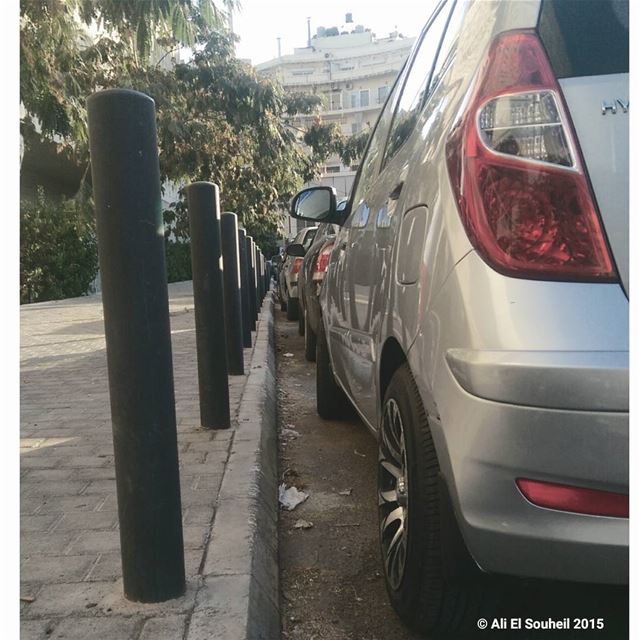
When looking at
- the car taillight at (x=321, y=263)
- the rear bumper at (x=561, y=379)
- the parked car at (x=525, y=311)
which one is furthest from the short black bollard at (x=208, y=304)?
the rear bumper at (x=561, y=379)

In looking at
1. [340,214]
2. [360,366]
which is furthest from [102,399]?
[360,366]

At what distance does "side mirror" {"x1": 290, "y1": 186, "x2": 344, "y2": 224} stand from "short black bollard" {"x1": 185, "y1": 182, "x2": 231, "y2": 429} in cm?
49

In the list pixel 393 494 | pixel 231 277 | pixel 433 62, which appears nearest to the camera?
pixel 393 494

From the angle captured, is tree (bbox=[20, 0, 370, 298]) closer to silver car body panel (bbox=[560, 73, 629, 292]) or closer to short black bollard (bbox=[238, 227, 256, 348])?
short black bollard (bbox=[238, 227, 256, 348])

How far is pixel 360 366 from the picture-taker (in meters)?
2.94

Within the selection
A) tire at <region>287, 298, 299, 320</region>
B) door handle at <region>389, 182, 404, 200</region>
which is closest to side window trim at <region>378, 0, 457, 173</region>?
door handle at <region>389, 182, 404, 200</region>

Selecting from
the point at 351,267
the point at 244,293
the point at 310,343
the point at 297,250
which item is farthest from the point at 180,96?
the point at 351,267

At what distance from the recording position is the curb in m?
1.88

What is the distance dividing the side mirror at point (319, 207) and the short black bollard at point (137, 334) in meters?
2.10

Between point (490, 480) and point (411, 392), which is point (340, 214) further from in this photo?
point (490, 480)

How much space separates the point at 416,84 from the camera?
2678 mm

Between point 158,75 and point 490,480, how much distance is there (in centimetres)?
1401

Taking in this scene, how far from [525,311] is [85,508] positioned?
2054 millimetres

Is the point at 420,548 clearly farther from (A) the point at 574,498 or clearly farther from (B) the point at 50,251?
(B) the point at 50,251
